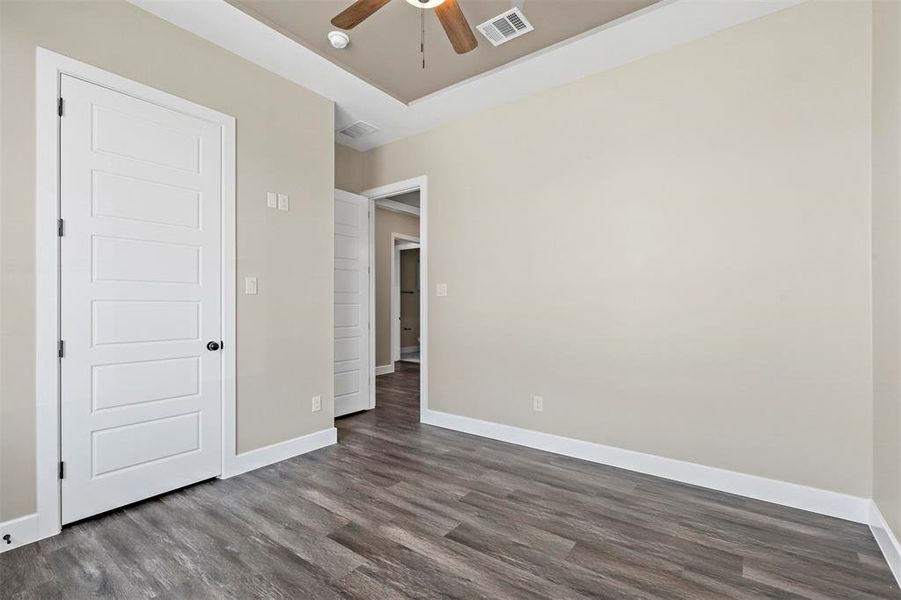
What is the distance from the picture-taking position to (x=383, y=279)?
6715 millimetres

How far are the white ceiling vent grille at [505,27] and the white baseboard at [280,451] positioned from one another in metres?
3.27

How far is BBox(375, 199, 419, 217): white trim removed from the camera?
20.7 ft

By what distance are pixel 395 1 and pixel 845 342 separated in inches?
129

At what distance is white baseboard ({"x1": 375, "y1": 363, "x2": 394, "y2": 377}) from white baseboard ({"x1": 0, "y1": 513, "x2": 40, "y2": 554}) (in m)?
4.54

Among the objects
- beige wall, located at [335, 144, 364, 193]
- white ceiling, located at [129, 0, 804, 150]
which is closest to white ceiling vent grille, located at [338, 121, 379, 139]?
white ceiling, located at [129, 0, 804, 150]

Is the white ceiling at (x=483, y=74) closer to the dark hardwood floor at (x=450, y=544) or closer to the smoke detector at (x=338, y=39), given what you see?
the smoke detector at (x=338, y=39)

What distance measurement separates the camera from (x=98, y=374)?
229cm

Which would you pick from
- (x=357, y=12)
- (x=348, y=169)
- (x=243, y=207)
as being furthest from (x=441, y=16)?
(x=348, y=169)

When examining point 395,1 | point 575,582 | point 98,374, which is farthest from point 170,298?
point 575,582

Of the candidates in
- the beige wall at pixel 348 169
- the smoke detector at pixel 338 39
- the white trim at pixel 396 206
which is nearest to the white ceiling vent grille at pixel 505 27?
the smoke detector at pixel 338 39

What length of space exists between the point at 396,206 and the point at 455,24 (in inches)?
171

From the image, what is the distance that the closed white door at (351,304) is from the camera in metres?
4.27

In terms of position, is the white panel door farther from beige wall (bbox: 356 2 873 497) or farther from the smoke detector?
beige wall (bbox: 356 2 873 497)

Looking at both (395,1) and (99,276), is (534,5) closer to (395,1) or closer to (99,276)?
(395,1)
